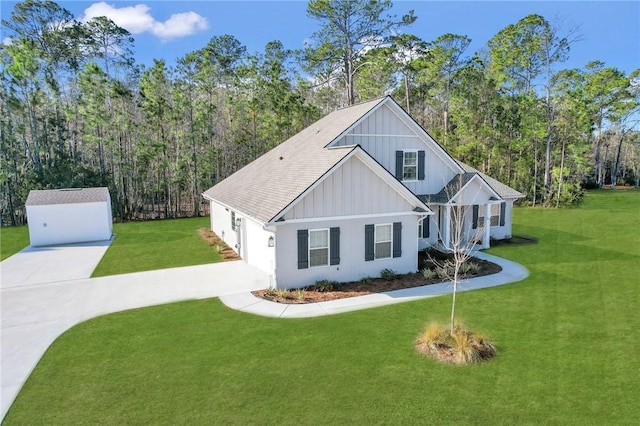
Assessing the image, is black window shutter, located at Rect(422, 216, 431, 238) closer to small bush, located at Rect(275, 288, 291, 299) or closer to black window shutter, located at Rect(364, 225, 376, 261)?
black window shutter, located at Rect(364, 225, 376, 261)

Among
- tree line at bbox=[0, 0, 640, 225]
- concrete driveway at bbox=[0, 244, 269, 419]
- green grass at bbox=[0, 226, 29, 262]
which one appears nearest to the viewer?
concrete driveway at bbox=[0, 244, 269, 419]

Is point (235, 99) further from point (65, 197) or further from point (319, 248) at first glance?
point (319, 248)

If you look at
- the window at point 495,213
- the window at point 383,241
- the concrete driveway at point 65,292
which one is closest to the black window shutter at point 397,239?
the window at point 383,241

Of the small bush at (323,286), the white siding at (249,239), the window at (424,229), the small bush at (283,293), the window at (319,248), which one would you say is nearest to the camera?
the small bush at (283,293)

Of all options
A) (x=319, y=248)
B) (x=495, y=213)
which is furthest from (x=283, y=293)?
(x=495, y=213)

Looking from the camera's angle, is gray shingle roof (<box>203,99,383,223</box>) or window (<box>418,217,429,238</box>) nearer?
gray shingle roof (<box>203,99,383,223</box>)

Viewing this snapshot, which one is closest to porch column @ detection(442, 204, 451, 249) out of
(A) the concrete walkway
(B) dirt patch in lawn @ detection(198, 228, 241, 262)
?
(A) the concrete walkway

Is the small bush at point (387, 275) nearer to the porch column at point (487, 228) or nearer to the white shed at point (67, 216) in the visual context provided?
the porch column at point (487, 228)
